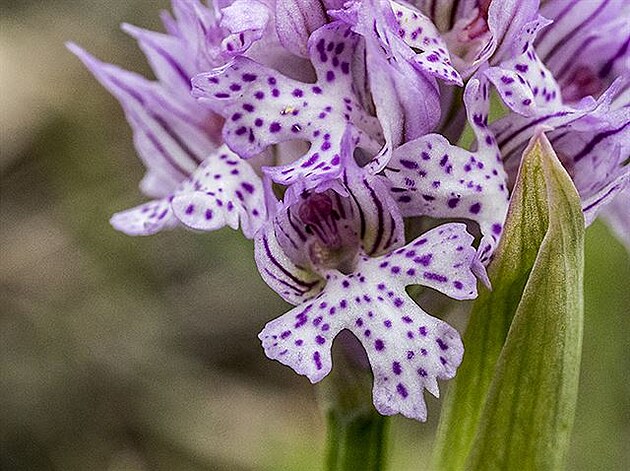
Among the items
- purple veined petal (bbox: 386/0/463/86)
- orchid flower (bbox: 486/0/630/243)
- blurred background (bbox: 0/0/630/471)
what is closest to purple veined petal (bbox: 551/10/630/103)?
orchid flower (bbox: 486/0/630/243)

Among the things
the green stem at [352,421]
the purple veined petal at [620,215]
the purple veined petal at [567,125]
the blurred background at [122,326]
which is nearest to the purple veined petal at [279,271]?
the green stem at [352,421]

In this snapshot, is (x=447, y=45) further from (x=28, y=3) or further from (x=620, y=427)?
(x=28, y=3)

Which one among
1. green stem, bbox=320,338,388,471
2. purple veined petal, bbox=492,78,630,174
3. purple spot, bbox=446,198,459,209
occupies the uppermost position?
purple veined petal, bbox=492,78,630,174

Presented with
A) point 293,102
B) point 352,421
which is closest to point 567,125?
point 293,102

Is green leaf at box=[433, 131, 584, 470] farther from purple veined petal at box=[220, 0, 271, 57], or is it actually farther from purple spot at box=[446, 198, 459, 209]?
purple veined petal at box=[220, 0, 271, 57]

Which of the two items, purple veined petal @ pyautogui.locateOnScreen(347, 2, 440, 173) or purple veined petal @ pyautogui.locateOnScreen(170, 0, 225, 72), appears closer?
purple veined petal @ pyautogui.locateOnScreen(347, 2, 440, 173)

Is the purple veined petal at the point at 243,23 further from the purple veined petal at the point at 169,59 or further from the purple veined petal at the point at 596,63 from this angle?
the purple veined petal at the point at 596,63

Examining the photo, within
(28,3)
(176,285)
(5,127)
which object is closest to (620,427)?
(176,285)

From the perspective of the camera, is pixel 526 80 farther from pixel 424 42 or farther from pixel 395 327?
pixel 395 327
